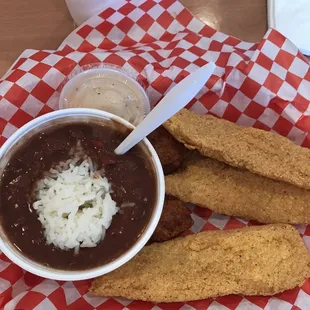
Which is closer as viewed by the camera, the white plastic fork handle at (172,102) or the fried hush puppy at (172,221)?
the white plastic fork handle at (172,102)

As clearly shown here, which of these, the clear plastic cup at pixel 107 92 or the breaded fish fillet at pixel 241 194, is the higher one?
the clear plastic cup at pixel 107 92

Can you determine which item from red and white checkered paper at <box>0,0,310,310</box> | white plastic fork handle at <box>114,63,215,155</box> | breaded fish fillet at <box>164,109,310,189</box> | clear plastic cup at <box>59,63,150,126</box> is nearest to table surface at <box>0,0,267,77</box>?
red and white checkered paper at <box>0,0,310,310</box>

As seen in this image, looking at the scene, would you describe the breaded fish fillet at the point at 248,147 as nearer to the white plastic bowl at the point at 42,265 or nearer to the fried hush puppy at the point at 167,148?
the fried hush puppy at the point at 167,148

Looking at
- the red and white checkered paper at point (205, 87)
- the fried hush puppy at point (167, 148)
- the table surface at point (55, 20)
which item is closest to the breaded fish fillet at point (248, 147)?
the fried hush puppy at point (167, 148)

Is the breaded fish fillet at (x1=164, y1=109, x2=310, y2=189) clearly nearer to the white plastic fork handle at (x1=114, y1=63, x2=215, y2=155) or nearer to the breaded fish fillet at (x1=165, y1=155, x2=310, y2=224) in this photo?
the breaded fish fillet at (x1=165, y1=155, x2=310, y2=224)

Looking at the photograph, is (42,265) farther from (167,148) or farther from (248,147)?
(248,147)

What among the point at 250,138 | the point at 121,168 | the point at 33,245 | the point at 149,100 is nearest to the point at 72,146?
the point at 121,168
